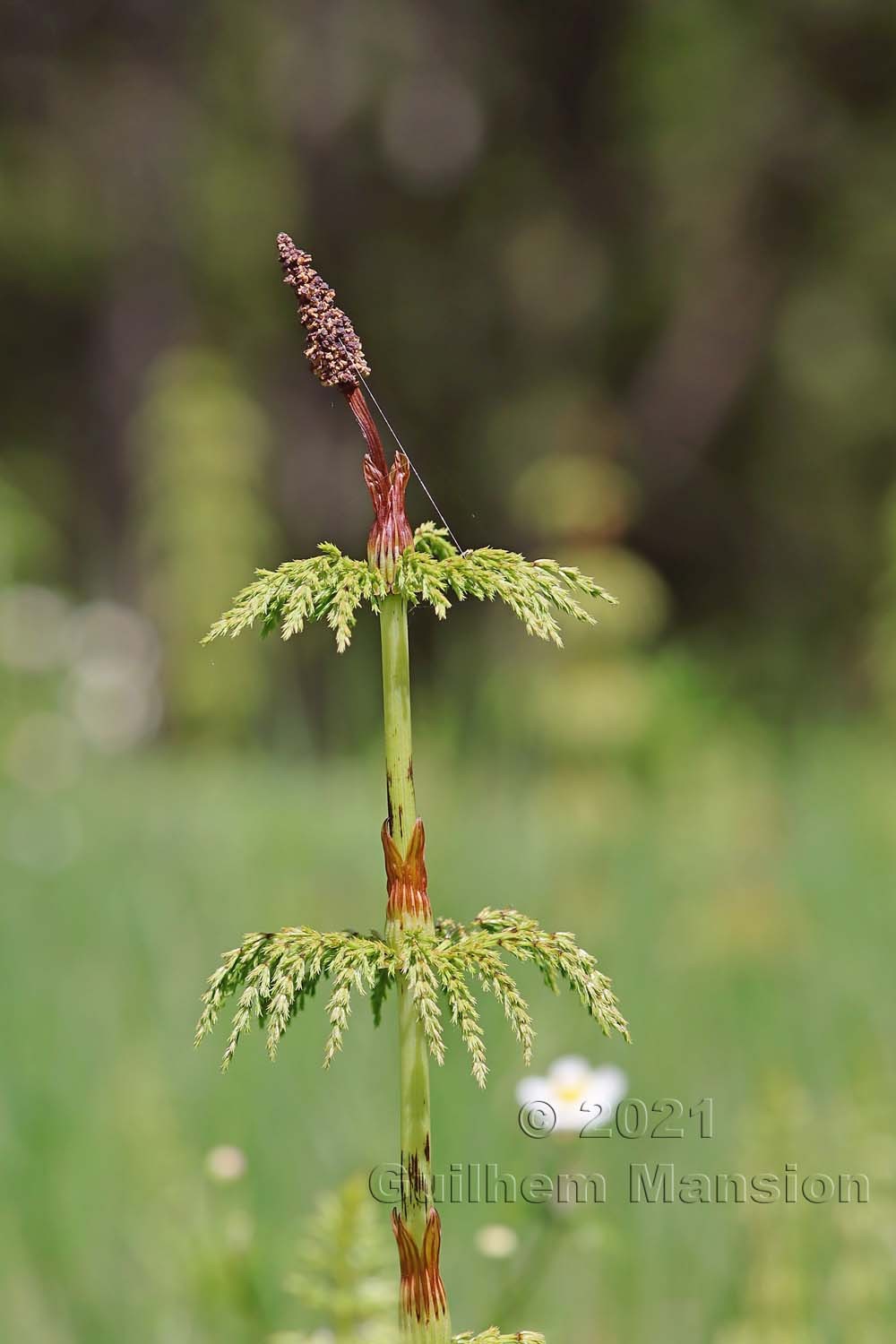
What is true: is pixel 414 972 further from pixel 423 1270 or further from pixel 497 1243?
pixel 497 1243

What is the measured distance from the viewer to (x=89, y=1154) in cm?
188

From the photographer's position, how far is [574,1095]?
128 cm

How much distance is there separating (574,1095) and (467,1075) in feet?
2.29

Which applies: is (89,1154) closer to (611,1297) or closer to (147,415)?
(611,1297)

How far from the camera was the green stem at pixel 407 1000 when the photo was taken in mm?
619

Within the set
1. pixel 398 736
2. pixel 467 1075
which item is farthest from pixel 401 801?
pixel 467 1075

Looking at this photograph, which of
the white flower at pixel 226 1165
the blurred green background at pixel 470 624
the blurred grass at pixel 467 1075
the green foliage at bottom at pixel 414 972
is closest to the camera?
the green foliage at bottom at pixel 414 972

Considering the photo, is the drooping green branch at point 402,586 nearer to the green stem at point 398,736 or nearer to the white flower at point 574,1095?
the green stem at point 398,736

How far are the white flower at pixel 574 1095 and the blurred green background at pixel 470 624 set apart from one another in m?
0.13

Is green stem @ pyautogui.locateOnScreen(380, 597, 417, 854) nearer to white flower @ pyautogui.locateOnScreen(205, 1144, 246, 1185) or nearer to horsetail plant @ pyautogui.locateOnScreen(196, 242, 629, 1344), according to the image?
horsetail plant @ pyautogui.locateOnScreen(196, 242, 629, 1344)

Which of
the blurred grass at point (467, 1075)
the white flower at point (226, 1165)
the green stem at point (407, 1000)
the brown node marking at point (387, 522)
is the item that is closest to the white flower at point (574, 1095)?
the blurred grass at point (467, 1075)

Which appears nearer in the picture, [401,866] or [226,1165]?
[401,866]

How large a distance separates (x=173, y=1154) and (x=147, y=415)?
26.2ft

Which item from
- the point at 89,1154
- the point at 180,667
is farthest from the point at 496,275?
the point at 89,1154
